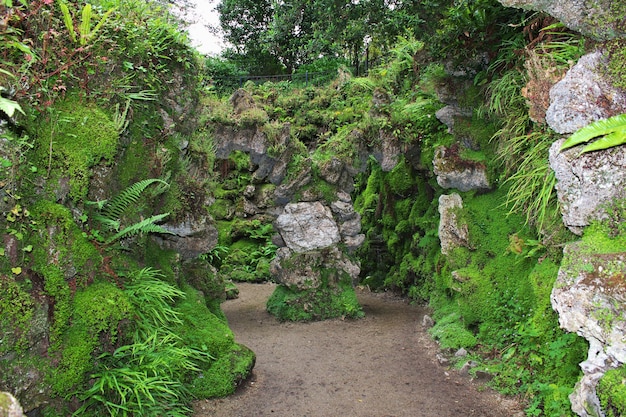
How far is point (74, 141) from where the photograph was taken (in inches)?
172

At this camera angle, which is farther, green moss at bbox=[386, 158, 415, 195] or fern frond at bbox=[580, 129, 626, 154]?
green moss at bbox=[386, 158, 415, 195]

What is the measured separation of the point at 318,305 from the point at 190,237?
4.01 meters

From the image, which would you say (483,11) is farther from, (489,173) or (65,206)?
(65,206)

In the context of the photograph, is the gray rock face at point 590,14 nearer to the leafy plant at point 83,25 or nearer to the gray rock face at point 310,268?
the leafy plant at point 83,25

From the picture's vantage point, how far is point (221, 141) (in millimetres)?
9633

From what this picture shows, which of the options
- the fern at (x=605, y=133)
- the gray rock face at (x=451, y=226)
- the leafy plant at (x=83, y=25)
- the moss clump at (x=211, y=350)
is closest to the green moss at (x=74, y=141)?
the leafy plant at (x=83, y=25)

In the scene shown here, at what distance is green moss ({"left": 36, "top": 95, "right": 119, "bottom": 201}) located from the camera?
4.14 meters

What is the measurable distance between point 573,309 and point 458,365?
288 centimetres

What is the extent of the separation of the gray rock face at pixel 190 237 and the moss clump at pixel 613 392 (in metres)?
5.13

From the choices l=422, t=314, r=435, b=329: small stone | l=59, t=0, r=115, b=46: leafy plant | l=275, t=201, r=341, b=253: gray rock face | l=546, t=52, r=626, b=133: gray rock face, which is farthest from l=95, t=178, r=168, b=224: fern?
l=422, t=314, r=435, b=329: small stone

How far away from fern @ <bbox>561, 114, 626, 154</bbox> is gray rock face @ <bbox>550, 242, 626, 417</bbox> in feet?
3.08

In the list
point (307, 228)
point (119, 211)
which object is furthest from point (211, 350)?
point (307, 228)

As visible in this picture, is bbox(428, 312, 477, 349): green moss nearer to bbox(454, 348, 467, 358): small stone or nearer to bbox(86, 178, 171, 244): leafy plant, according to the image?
bbox(454, 348, 467, 358): small stone

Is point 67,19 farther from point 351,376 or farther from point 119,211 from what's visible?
point 351,376
